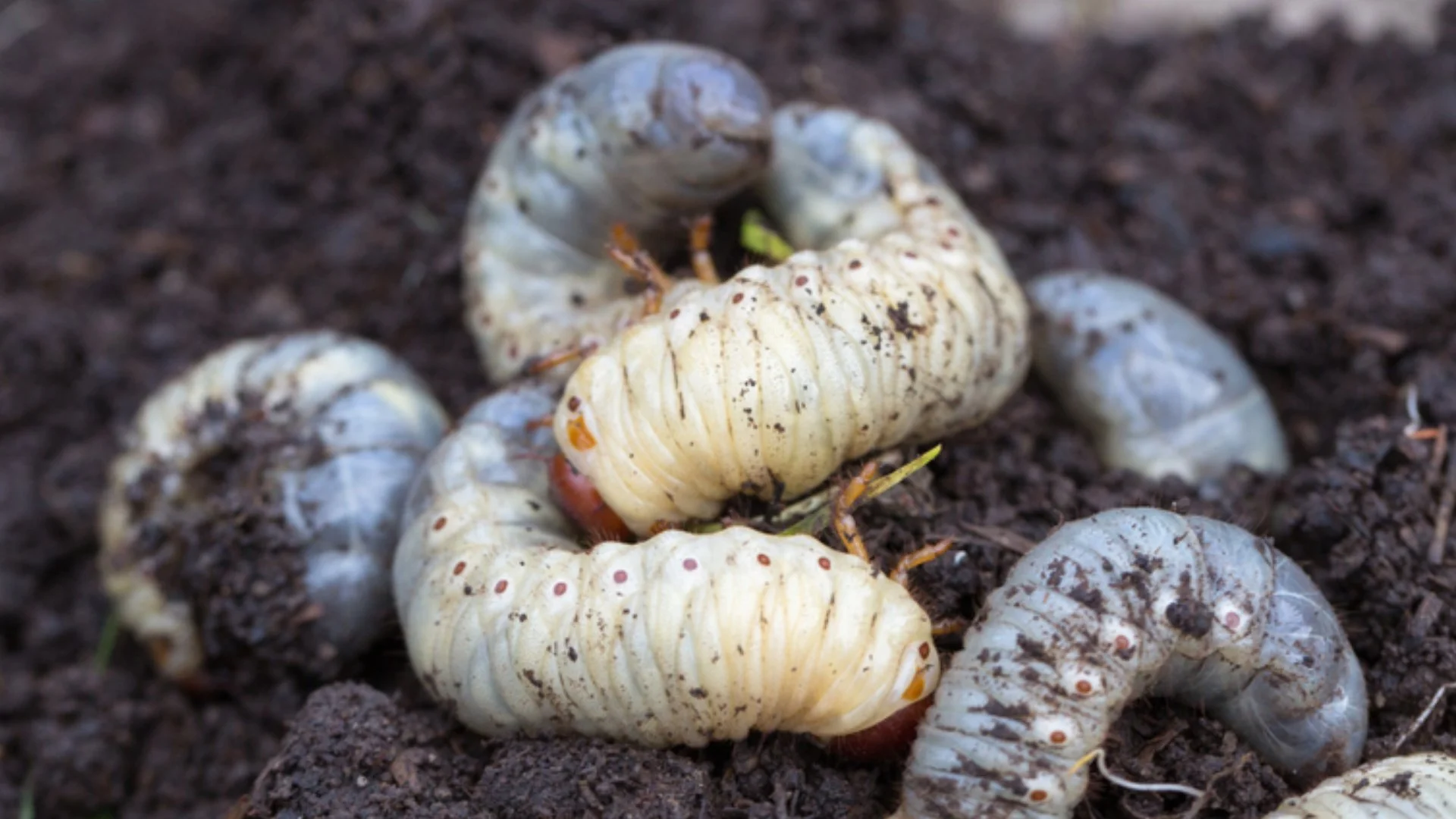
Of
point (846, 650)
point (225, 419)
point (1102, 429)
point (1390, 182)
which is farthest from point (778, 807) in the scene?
point (1390, 182)

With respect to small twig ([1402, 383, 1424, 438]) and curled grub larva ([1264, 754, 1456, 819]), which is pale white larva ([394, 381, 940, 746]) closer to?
curled grub larva ([1264, 754, 1456, 819])

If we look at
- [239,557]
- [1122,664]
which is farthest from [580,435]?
[1122,664]

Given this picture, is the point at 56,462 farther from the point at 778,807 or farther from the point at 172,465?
the point at 778,807

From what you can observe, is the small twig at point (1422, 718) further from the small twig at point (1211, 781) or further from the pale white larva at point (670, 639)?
the pale white larva at point (670, 639)

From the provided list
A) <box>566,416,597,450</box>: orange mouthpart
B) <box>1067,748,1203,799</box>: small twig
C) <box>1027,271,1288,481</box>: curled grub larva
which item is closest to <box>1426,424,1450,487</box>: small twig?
<box>1027,271,1288,481</box>: curled grub larva

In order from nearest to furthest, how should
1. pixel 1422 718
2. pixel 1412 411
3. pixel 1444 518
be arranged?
pixel 1422 718
pixel 1444 518
pixel 1412 411

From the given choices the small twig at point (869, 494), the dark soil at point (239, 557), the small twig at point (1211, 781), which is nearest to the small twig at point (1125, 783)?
the small twig at point (1211, 781)

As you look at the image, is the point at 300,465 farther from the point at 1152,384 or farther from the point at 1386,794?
the point at 1386,794
